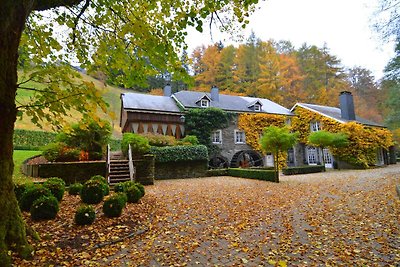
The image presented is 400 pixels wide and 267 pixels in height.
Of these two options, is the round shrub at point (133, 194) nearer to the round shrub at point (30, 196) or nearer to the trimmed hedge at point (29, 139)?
the round shrub at point (30, 196)

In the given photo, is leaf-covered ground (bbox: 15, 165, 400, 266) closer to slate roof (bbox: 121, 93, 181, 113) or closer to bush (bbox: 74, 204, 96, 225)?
bush (bbox: 74, 204, 96, 225)

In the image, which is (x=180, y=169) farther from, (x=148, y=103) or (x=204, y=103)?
(x=204, y=103)

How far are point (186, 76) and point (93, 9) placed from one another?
9.15 ft

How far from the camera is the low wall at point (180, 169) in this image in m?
15.3

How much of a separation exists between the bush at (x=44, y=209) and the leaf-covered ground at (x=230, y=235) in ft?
0.67

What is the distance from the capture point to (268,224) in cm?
557

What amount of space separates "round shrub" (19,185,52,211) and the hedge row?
9.41 m

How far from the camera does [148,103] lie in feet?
68.2

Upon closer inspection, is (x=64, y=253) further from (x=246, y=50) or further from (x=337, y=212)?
(x=246, y=50)

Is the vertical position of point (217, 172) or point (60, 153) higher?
point (60, 153)

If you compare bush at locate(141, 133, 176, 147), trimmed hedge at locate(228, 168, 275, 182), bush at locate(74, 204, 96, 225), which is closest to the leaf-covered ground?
bush at locate(74, 204, 96, 225)

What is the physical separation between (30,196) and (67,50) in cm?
357

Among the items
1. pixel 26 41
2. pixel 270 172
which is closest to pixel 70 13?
pixel 26 41

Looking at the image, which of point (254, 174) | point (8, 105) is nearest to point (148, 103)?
point (254, 174)
